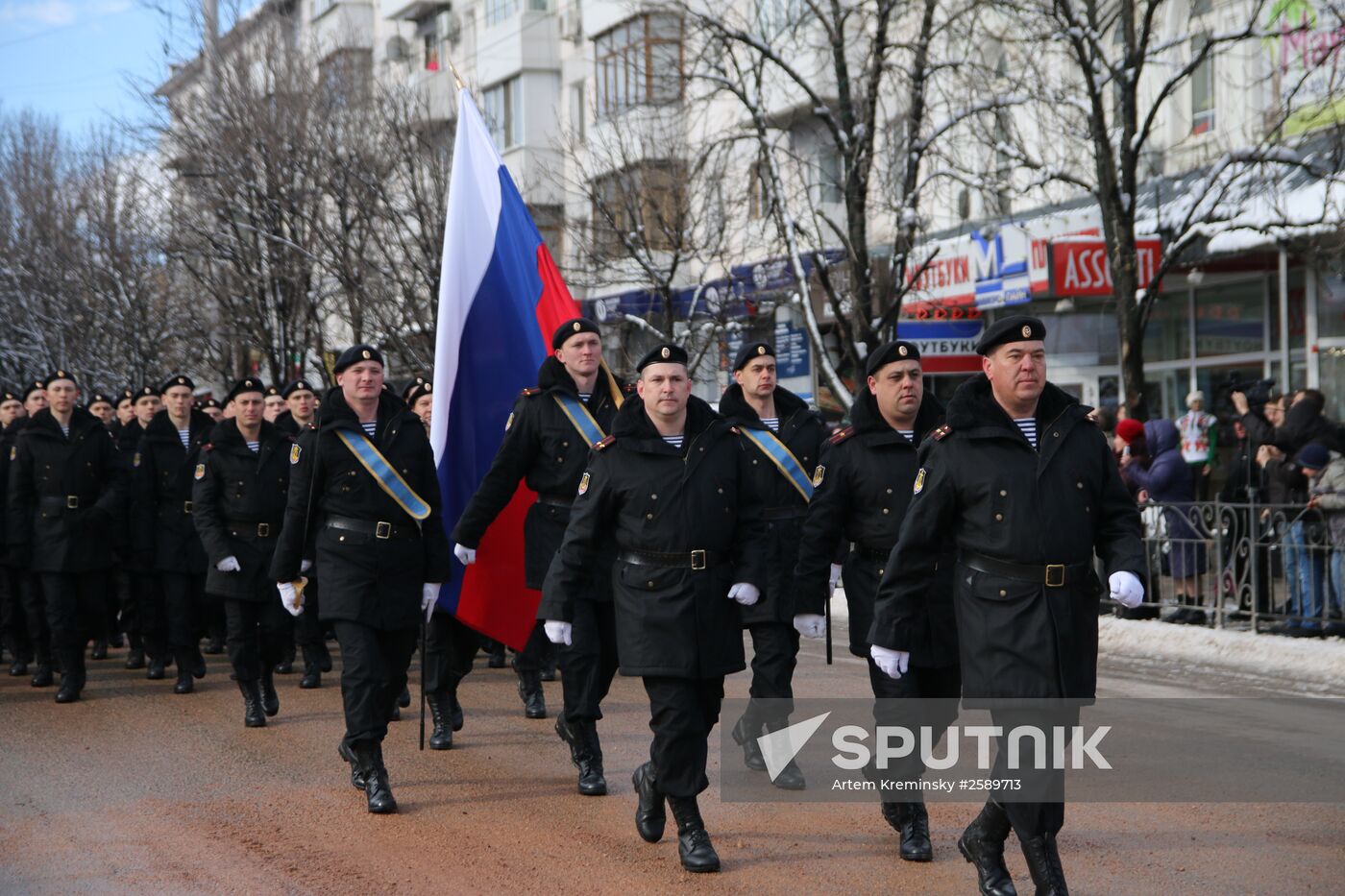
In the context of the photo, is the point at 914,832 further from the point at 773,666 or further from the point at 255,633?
the point at 255,633

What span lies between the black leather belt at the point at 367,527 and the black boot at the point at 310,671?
12.7 feet

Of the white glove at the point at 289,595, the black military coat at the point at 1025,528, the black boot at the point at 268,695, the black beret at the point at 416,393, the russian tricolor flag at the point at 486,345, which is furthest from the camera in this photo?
the black beret at the point at 416,393

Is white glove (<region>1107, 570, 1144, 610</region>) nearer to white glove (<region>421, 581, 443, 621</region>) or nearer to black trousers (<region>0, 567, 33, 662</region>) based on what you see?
white glove (<region>421, 581, 443, 621</region>)

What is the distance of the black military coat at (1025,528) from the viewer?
5.31 meters

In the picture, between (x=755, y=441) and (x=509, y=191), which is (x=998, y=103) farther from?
(x=755, y=441)

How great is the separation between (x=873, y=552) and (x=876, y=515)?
0.54 feet

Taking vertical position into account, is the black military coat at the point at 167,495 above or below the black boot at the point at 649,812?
above

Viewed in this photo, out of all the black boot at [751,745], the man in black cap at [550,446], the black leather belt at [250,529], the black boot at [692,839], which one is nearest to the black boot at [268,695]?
the black leather belt at [250,529]

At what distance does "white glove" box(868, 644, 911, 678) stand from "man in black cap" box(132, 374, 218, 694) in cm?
687

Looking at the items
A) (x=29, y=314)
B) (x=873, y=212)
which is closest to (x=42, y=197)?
(x=29, y=314)

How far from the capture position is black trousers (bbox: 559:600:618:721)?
750 centimetres

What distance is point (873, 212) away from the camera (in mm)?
23297

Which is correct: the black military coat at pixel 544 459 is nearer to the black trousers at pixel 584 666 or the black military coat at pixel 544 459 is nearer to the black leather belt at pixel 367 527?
the black leather belt at pixel 367 527

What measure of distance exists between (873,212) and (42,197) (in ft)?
64.9
